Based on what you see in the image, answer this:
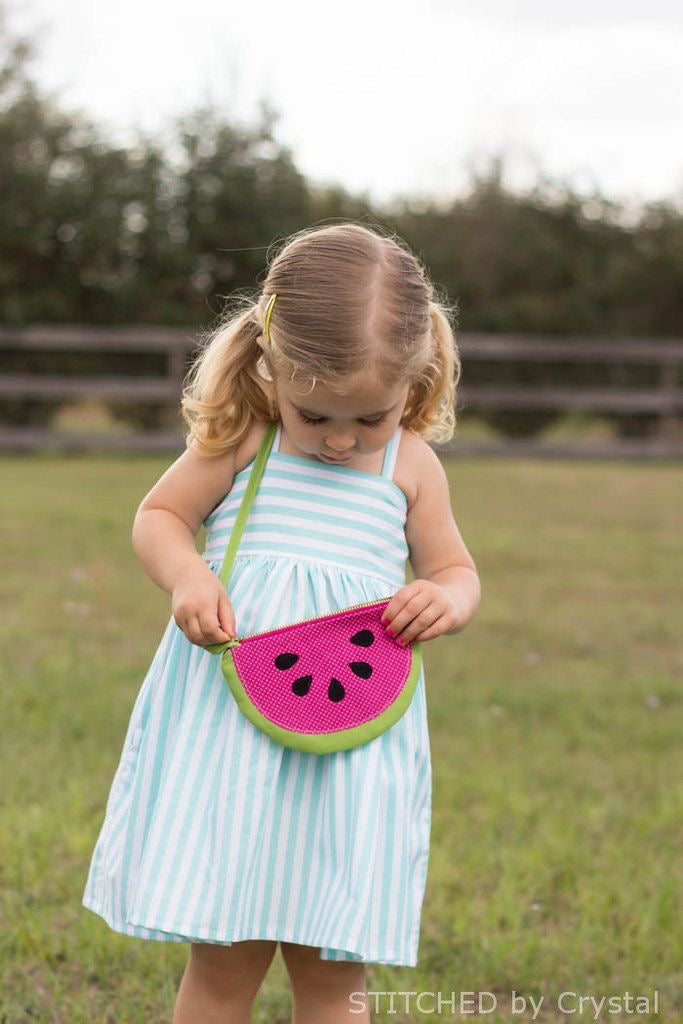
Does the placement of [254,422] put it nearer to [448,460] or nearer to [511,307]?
[448,460]

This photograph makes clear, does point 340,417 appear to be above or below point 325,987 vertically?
above

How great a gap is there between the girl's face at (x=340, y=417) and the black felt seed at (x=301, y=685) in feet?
1.11

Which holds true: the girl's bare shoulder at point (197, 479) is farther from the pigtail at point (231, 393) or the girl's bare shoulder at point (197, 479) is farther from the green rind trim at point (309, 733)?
the green rind trim at point (309, 733)

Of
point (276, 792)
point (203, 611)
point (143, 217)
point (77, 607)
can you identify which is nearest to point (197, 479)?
point (203, 611)

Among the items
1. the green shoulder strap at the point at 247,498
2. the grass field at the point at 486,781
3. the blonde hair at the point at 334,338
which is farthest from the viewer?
the grass field at the point at 486,781

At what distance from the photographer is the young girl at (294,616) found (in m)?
1.94

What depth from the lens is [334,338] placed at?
191cm

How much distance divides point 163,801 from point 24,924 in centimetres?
101

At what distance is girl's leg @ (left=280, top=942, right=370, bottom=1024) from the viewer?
209cm

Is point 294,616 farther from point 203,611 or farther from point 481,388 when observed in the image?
point 481,388

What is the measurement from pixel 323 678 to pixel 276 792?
180 mm

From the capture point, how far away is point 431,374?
2207 mm

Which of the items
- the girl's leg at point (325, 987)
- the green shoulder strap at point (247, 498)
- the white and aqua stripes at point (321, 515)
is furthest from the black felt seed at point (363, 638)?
the girl's leg at point (325, 987)

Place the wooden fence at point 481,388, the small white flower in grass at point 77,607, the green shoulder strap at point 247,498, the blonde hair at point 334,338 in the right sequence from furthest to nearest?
the wooden fence at point 481,388 → the small white flower in grass at point 77,607 → the green shoulder strap at point 247,498 → the blonde hair at point 334,338
